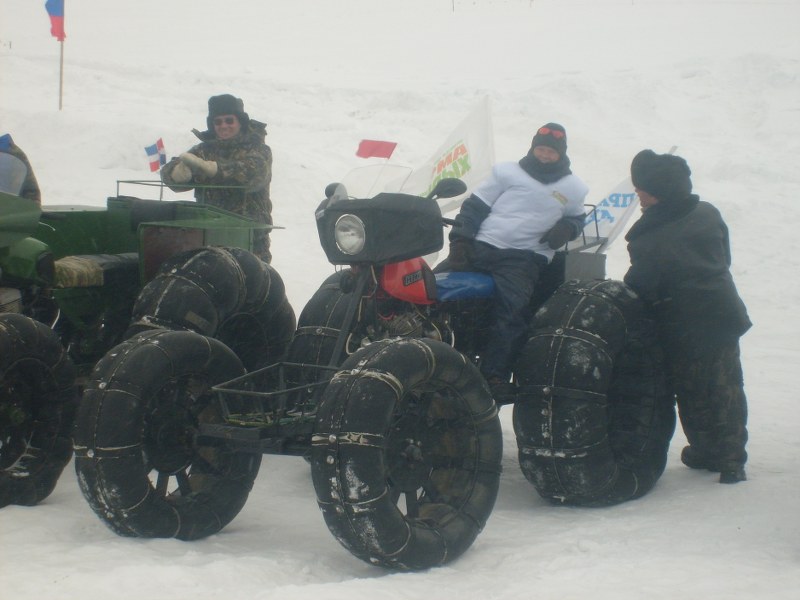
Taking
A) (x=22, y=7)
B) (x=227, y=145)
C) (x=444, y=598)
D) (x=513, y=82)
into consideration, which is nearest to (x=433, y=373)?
(x=444, y=598)

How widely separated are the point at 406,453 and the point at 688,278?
89.3 inches

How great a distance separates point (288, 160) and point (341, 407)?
14580mm

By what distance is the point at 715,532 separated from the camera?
500 cm

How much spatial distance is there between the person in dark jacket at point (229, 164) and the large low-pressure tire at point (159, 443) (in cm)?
288

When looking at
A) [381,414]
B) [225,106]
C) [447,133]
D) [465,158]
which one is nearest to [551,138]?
[381,414]

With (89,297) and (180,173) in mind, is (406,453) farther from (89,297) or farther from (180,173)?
(180,173)

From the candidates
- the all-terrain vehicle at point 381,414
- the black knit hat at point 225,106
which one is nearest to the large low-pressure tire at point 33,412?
the all-terrain vehicle at point 381,414

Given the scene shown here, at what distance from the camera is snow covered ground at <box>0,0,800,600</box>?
14.0ft

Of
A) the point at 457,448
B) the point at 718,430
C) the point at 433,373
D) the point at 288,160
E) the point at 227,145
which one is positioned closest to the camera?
Answer: the point at 433,373

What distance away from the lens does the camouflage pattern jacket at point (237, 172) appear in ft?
25.3

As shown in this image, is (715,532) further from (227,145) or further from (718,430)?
(227,145)

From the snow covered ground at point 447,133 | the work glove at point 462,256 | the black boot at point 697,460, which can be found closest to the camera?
the snow covered ground at point 447,133

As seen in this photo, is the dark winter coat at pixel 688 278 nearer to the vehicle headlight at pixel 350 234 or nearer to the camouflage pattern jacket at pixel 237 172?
the vehicle headlight at pixel 350 234

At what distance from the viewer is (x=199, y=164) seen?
7.49 m
